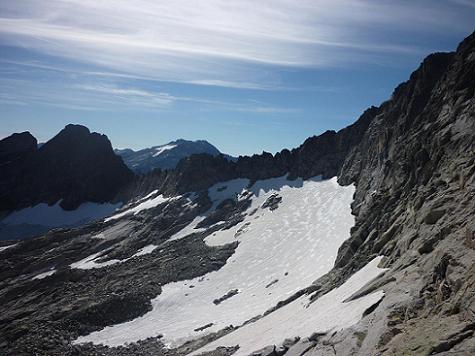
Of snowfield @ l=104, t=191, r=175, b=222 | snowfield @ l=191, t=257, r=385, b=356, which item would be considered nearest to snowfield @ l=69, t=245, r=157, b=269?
snowfield @ l=104, t=191, r=175, b=222

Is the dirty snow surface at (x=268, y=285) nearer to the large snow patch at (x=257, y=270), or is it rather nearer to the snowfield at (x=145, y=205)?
the large snow patch at (x=257, y=270)

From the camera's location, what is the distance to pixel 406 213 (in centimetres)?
3744

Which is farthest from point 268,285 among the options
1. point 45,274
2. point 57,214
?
point 57,214

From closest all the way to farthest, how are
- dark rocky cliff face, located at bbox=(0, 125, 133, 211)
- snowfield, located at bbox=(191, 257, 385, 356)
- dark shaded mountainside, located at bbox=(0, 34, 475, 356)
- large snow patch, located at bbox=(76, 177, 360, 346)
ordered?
dark shaded mountainside, located at bbox=(0, 34, 475, 356)
snowfield, located at bbox=(191, 257, 385, 356)
large snow patch, located at bbox=(76, 177, 360, 346)
dark rocky cliff face, located at bbox=(0, 125, 133, 211)

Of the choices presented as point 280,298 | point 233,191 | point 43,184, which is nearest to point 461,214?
point 280,298

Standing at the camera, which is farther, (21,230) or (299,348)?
(21,230)

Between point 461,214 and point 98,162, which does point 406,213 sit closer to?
point 461,214

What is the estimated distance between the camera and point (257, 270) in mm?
58094

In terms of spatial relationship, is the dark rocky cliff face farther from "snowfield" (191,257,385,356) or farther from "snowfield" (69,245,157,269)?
"snowfield" (191,257,385,356)

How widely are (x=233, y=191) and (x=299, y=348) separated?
238 feet

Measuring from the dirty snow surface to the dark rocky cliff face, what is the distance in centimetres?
9097

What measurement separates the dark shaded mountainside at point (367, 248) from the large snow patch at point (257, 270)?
2.30 meters

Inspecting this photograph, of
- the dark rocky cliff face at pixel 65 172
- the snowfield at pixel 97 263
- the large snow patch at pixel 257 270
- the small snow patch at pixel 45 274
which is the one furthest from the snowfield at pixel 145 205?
the dark rocky cliff face at pixel 65 172

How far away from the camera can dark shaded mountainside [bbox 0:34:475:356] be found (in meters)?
21.6
